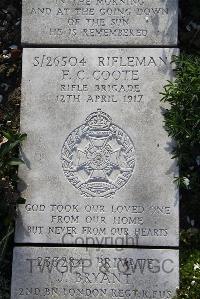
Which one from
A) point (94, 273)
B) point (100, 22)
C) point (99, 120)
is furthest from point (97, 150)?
point (100, 22)

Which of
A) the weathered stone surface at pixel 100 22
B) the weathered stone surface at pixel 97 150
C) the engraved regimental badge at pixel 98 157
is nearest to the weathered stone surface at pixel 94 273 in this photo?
the weathered stone surface at pixel 97 150

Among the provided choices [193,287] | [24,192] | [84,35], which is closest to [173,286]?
[193,287]

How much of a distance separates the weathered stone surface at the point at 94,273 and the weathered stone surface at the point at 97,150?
126 millimetres

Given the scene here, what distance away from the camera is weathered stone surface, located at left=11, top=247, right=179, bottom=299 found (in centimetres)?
558

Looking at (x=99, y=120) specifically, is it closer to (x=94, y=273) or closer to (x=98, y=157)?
(x=98, y=157)

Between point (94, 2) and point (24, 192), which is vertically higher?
point (94, 2)

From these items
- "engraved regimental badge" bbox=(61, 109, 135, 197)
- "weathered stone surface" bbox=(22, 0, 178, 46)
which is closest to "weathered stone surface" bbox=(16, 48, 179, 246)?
"engraved regimental badge" bbox=(61, 109, 135, 197)

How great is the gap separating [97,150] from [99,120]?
29 cm

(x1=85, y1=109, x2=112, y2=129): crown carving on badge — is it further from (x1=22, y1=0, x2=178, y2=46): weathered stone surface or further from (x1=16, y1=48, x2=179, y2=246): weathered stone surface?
(x1=22, y1=0, x2=178, y2=46): weathered stone surface

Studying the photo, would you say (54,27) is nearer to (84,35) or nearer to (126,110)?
(84,35)

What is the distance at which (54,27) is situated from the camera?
6125 millimetres

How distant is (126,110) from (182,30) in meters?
1.12

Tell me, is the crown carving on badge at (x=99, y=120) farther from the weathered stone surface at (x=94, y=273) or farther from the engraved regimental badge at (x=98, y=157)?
the weathered stone surface at (x=94, y=273)

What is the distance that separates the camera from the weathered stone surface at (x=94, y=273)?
5582 mm
